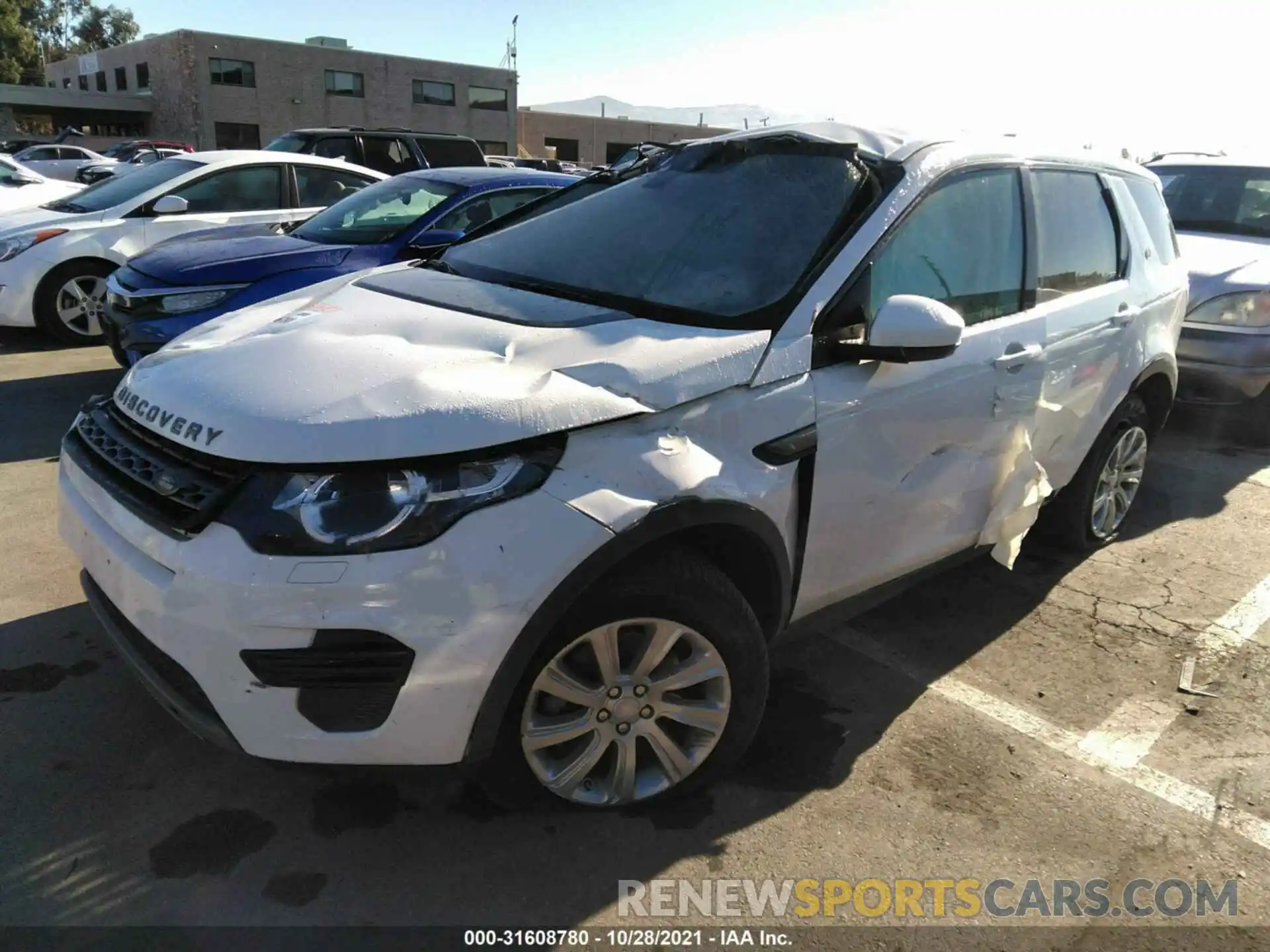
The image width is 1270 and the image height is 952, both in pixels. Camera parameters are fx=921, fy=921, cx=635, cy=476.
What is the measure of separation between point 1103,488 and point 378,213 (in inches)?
187

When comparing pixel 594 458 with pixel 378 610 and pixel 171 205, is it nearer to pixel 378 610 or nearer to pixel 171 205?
pixel 378 610

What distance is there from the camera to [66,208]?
26.2 feet

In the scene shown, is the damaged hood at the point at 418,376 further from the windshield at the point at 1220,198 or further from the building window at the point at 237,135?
the building window at the point at 237,135

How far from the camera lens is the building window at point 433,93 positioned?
157ft

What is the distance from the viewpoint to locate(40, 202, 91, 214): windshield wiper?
775cm

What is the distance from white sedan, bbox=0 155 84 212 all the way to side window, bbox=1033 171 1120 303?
29.6ft

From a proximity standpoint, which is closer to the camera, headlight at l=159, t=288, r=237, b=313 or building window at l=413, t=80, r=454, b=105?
headlight at l=159, t=288, r=237, b=313

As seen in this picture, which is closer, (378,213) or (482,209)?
(378,213)

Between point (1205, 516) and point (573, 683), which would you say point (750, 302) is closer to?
point (573, 683)

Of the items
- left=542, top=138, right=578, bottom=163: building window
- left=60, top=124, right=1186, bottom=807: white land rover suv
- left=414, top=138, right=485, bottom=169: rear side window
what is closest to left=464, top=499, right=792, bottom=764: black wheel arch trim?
left=60, top=124, right=1186, bottom=807: white land rover suv

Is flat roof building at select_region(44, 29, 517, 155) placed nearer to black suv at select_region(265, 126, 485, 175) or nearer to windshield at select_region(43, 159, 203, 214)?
black suv at select_region(265, 126, 485, 175)

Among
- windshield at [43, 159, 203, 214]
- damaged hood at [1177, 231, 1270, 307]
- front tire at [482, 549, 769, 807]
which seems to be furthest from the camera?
windshield at [43, 159, 203, 214]

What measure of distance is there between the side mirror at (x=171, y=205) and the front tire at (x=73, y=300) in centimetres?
61

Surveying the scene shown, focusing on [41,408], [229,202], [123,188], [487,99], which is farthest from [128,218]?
[487,99]
